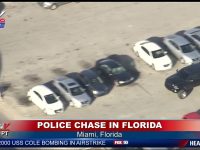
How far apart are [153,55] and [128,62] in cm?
218

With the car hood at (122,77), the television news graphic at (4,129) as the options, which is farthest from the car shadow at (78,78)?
the television news graphic at (4,129)

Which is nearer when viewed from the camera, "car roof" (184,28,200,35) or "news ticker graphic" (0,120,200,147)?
"news ticker graphic" (0,120,200,147)

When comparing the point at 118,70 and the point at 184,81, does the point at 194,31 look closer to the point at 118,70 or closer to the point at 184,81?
the point at 184,81

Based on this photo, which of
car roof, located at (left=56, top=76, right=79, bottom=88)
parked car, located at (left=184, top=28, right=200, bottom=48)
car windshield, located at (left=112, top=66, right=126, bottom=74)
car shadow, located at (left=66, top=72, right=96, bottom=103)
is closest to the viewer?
car roof, located at (left=56, top=76, right=79, bottom=88)

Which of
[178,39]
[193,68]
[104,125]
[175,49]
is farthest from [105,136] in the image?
[178,39]

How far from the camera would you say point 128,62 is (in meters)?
48.3

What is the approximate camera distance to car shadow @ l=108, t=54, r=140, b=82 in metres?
46.9

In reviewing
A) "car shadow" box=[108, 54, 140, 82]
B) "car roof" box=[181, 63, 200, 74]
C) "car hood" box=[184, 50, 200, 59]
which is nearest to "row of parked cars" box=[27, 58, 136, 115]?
"car shadow" box=[108, 54, 140, 82]

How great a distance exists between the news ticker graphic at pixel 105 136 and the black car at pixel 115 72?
688 centimetres

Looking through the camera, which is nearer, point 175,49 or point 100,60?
point 100,60

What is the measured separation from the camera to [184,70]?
45062 mm

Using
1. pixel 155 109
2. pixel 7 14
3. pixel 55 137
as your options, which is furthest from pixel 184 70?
pixel 7 14

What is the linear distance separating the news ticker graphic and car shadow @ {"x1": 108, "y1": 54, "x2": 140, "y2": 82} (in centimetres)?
872

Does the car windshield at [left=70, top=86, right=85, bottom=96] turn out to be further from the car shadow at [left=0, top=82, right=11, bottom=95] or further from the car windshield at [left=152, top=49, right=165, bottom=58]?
the car windshield at [left=152, top=49, right=165, bottom=58]
